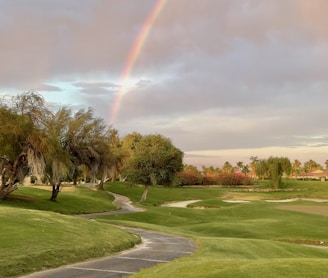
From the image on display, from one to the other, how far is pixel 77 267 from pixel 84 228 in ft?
23.0

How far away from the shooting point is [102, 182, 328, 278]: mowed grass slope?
10.6 metres

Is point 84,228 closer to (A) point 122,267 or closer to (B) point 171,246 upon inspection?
(B) point 171,246

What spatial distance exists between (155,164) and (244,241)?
4333 centimetres

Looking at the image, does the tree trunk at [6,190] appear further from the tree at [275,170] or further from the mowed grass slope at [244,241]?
the tree at [275,170]

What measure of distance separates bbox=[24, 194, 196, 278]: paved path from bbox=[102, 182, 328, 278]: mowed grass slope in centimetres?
105

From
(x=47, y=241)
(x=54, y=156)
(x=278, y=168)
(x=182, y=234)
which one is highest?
(x=278, y=168)

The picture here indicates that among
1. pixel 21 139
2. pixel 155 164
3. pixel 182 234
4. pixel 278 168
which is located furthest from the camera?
pixel 278 168

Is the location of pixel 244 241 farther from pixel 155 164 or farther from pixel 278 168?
pixel 278 168

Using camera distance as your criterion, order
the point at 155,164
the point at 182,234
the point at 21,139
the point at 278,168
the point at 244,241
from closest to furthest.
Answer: the point at 244,241 < the point at 182,234 < the point at 21,139 < the point at 155,164 < the point at 278,168

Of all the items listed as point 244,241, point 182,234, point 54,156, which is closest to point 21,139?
point 54,156

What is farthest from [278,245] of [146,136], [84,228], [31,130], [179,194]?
[179,194]

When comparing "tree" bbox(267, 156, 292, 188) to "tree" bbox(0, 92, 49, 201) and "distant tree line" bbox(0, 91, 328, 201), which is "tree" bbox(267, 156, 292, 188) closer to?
"distant tree line" bbox(0, 91, 328, 201)

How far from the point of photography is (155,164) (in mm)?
66938

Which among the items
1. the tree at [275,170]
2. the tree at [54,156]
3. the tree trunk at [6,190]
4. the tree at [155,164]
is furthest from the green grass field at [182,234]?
the tree at [275,170]
